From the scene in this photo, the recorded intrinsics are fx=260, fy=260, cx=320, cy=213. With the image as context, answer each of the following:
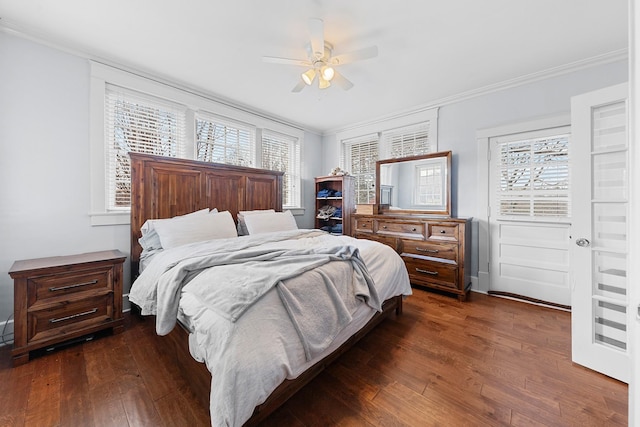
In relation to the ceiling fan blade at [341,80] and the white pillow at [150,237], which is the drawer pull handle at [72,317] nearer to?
the white pillow at [150,237]

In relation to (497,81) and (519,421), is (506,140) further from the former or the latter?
(519,421)

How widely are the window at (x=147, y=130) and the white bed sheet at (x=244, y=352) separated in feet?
6.20

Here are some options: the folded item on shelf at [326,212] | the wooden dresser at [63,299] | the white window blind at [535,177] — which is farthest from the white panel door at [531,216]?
the wooden dresser at [63,299]

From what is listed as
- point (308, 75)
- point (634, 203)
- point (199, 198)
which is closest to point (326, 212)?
point (199, 198)

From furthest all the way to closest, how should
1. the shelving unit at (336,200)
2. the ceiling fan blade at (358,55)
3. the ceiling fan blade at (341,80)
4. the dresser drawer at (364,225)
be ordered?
the shelving unit at (336,200)
the dresser drawer at (364,225)
the ceiling fan blade at (341,80)
the ceiling fan blade at (358,55)

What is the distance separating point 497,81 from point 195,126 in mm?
3722

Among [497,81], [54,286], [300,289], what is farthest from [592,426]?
[54,286]

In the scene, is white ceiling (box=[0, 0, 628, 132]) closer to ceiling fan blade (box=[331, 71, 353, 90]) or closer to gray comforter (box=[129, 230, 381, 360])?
ceiling fan blade (box=[331, 71, 353, 90])

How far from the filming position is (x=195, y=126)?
3297 mm

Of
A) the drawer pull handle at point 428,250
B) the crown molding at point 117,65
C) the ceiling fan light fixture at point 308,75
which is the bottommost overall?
the drawer pull handle at point 428,250

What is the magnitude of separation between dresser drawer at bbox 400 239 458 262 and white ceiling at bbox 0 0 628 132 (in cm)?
196

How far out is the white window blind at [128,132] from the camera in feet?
8.80

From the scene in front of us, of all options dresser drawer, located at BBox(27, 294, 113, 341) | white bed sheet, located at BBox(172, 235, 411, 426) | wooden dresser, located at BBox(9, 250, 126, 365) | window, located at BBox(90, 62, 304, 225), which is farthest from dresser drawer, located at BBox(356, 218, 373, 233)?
dresser drawer, located at BBox(27, 294, 113, 341)

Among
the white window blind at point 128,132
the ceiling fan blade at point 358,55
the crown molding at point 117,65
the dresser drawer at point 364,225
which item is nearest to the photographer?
the ceiling fan blade at point 358,55
